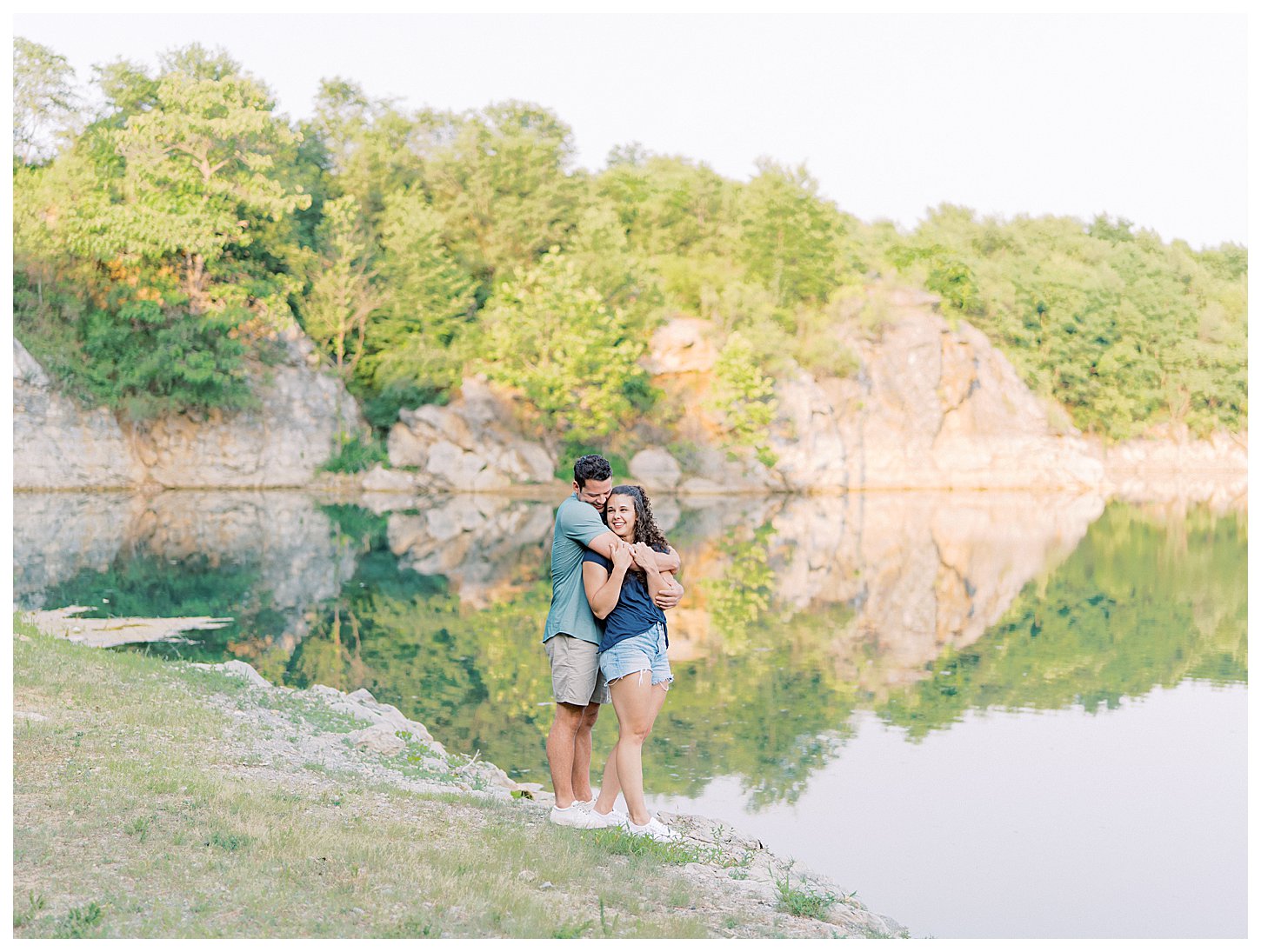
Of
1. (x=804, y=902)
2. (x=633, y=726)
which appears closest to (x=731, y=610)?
(x=633, y=726)

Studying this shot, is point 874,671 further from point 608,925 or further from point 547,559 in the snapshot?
point 547,559

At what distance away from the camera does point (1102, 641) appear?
17.2 meters

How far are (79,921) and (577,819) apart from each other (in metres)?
2.82

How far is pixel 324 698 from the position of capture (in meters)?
11.3

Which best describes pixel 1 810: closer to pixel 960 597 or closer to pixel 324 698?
pixel 324 698

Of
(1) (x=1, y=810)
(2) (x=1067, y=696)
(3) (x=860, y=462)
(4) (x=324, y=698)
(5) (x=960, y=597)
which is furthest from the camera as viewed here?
(3) (x=860, y=462)

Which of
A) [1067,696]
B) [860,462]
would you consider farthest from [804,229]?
[1067,696]

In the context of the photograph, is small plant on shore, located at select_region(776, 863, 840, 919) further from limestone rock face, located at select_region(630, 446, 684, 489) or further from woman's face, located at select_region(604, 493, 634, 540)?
limestone rock face, located at select_region(630, 446, 684, 489)

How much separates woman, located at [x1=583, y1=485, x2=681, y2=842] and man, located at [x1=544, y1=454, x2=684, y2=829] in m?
0.07

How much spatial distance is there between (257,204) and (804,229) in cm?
2295

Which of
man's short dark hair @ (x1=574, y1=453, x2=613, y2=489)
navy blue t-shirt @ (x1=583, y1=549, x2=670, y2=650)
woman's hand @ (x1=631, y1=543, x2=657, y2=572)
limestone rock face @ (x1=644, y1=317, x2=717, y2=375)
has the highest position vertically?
limestone rock face @ (x1=644, y1=317, x2=717, y2=375)

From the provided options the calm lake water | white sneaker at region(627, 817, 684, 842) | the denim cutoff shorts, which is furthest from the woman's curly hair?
the calm lake water

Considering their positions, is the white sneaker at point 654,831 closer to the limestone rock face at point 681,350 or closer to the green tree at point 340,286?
the green tree at point 340,286

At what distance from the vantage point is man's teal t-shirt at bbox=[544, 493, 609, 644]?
21.3ft
